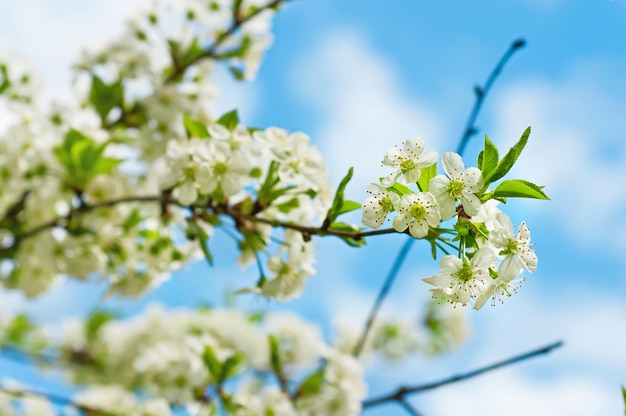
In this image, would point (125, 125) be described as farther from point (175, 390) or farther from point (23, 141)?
point (175, 390)

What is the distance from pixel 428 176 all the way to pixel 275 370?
142 cm

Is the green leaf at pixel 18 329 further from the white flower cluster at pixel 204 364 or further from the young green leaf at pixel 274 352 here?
the young green leaf at pixel 274 352

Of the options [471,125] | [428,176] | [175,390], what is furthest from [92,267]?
[428,176]

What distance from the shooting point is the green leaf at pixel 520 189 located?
1.20 meters

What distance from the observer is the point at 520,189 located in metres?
1.21

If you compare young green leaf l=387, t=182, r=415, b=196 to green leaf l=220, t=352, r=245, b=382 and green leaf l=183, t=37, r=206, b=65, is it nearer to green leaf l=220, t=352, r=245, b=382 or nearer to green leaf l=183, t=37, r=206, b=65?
green leaf l=220, t=352, r=245, b=382

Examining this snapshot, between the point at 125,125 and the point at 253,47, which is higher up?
the point at 253,47

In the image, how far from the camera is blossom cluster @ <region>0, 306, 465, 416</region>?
99.3 inches

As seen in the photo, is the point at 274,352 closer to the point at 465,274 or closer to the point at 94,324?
the point at 465,274

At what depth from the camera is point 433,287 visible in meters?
1.23

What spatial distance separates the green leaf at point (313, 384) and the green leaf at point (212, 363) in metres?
0.34

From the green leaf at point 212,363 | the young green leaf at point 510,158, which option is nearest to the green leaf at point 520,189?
the young green leaf at point 510,158

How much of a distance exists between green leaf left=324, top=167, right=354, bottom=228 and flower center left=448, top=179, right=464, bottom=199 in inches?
10.6

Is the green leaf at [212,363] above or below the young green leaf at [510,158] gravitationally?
above
